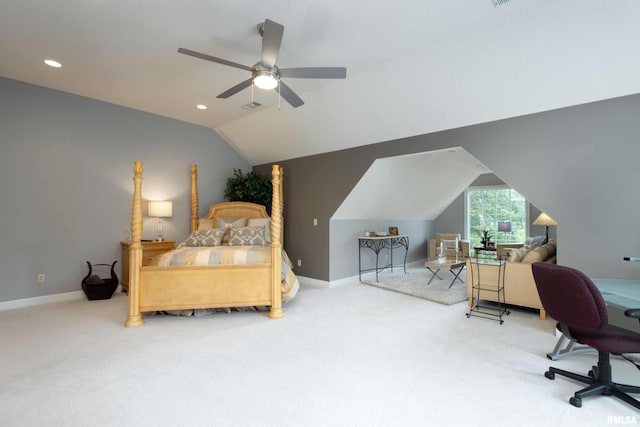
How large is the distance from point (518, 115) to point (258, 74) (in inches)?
115

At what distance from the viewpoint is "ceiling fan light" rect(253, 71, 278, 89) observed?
272 centimetres

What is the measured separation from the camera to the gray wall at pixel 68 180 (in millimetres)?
4250

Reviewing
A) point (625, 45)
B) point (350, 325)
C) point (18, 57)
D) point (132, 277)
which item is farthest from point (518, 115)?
point (18, 57)

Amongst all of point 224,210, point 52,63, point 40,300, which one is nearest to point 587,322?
point 224,210

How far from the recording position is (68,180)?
4668 millimetres

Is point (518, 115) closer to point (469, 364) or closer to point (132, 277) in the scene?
point (469, 364)

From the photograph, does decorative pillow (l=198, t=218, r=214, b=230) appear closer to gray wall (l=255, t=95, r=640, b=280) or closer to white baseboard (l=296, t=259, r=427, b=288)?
white baseboard (l=296, t=259, r=427, b=288)

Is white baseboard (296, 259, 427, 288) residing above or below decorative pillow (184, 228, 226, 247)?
below

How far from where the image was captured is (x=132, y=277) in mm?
3631

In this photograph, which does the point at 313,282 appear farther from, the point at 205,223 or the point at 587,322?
the point at 587,322

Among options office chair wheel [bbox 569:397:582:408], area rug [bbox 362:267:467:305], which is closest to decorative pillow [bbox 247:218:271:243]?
area rug [bbox 362:267:467:305]

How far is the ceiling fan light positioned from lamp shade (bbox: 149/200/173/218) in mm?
3334

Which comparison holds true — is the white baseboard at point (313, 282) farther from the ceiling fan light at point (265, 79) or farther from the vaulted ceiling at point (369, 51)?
the ceiling fan light at point (265, 79)

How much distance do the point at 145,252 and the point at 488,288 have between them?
16.8 feet
